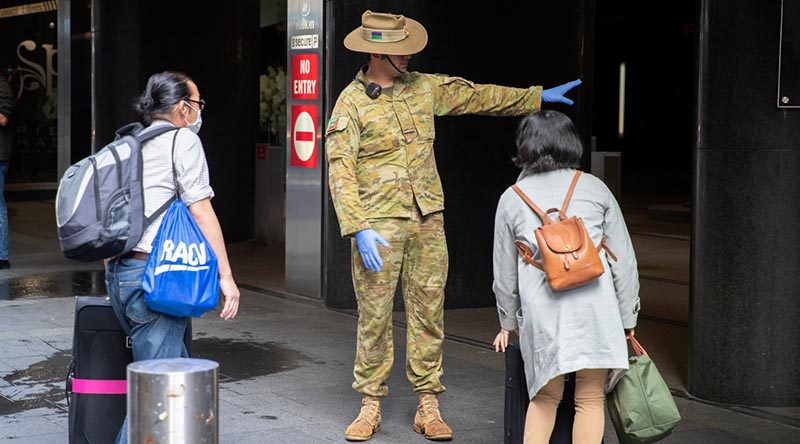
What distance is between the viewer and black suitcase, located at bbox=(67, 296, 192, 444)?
4988mm

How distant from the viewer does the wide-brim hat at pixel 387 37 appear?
224 inches

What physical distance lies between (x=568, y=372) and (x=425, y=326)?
1.41 metres

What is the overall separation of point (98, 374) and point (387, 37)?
2047mm

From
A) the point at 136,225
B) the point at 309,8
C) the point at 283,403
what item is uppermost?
the point at 309,8

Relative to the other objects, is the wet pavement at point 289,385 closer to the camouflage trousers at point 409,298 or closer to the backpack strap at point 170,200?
the camouflage trousers at point 409,298

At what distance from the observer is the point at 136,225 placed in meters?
4.66

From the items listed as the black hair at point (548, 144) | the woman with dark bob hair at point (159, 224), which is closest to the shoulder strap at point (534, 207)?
the black hair at point (548, 144)

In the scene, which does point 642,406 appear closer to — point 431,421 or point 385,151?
point 431,421

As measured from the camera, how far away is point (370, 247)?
17.8 ft

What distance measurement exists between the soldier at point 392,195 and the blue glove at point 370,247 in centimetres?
14

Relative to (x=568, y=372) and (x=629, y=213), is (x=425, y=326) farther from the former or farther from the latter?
(x=629, y=213)

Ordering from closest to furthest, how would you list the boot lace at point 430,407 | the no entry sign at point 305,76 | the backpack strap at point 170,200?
the backpack strap at point 170,200 → the boot lace at point 430,407 → the no entry sign at point 305,76

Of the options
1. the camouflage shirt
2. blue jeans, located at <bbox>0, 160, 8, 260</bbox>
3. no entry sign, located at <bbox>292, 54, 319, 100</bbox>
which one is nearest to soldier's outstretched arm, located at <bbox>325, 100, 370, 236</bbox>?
the camouflage shirt

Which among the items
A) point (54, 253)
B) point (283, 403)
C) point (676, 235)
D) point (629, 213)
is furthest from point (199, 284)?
point (629, 213)
